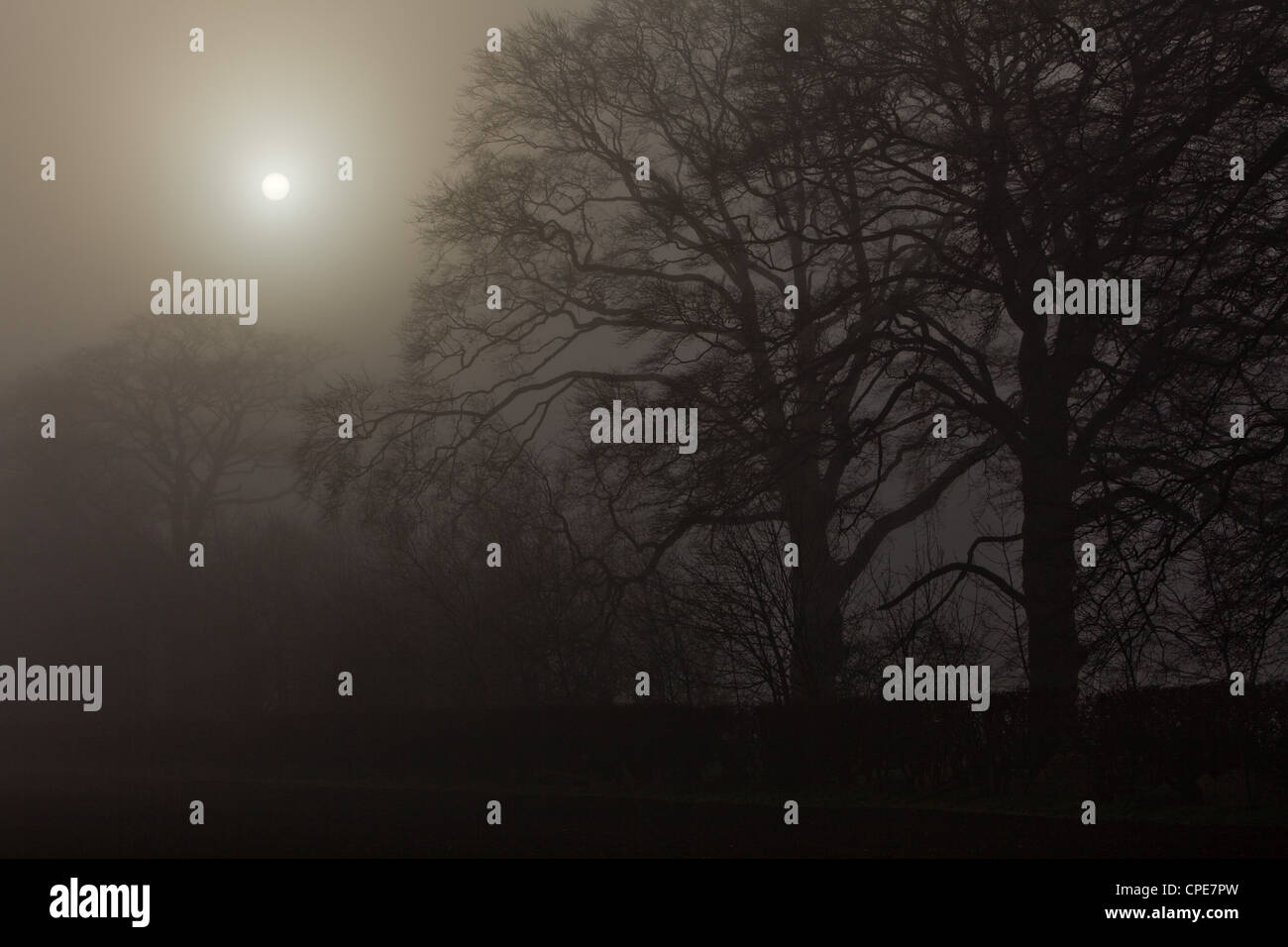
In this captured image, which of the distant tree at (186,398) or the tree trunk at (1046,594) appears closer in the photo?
the tree trunk at (1046,594)

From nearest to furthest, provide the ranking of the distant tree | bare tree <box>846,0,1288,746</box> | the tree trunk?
bare tree <box>846,0,1288,746</box>
the tree trunk
the distant tree

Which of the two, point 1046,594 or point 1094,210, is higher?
point 1094,210

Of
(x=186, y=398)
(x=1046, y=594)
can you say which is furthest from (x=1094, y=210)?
(x=186, y=398)

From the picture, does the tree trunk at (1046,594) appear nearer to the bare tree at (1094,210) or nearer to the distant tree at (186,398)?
the bare tree at (1094,210)

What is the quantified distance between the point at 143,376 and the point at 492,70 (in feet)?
72.1

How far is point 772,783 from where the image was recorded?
17172mm

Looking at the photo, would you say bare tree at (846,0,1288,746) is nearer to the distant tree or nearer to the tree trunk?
the tree trunk

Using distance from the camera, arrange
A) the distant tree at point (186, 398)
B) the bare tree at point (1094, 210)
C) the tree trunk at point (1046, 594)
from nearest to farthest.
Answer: the bare tree at point (1094, 210) < the tree trunk at point (1046, 594) < the distant tree at point (186, 398)

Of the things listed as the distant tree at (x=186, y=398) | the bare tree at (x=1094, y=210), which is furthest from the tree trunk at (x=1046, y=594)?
the distant tree at (x=186, y=398)

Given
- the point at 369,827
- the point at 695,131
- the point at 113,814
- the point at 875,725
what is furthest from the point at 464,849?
the point at 695,131

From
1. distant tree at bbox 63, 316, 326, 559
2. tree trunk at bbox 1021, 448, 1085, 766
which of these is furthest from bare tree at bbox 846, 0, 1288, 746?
distant tree at bbox 63, 316, 326, 559

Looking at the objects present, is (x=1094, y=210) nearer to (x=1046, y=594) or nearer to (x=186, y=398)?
(x=1046, y=594)

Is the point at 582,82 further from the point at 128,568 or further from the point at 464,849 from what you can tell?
the point at 128,568

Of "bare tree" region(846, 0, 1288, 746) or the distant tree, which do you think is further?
the distant tree
